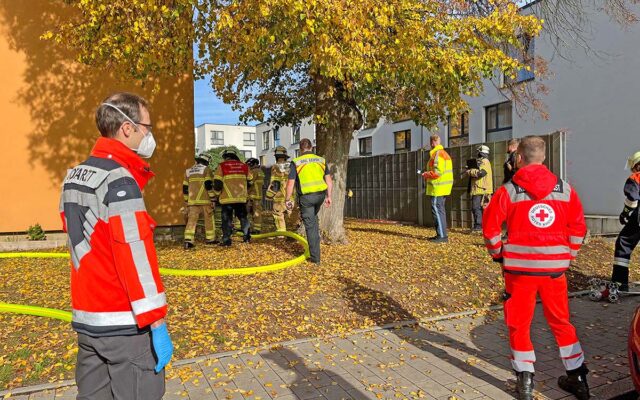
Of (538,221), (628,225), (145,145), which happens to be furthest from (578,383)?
(145,145)

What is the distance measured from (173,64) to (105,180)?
5.58 metres

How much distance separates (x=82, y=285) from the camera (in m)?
2.08

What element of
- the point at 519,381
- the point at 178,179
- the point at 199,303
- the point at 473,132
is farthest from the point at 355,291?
the point at 473,132

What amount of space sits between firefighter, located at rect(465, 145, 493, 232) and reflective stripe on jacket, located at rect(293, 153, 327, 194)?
4430 millimetres

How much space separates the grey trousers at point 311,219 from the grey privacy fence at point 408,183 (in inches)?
202

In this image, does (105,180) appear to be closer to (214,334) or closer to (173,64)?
(214,334)

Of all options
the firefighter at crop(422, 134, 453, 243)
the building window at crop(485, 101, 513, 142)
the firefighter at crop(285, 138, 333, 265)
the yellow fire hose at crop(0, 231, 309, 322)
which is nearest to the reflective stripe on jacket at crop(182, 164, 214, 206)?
the yellow fire hose at crop(0, 231, 309, 322)

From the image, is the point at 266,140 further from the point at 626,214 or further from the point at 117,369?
the point at 117,369

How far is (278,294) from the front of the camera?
18.8ft

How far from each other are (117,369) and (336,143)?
7318mm

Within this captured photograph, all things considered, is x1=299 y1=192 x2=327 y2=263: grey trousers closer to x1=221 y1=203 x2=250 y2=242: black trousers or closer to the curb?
the curb

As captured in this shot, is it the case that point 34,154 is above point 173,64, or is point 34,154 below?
below

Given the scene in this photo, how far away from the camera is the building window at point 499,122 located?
1850 centimetres

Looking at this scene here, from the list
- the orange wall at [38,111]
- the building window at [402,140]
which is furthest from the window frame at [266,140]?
the orange wall at [38,111]
